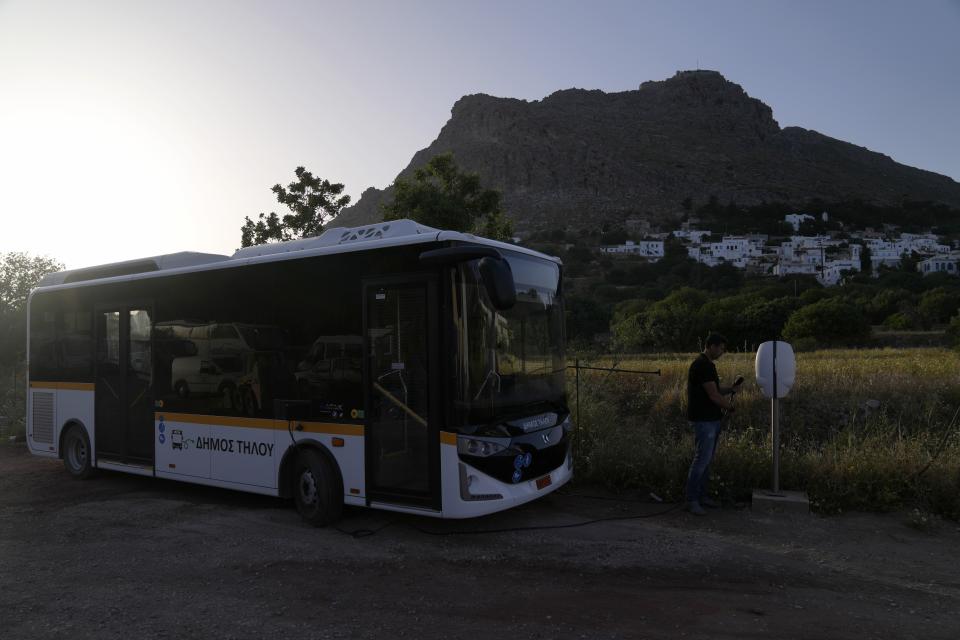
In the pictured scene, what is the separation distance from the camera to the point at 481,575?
591cm

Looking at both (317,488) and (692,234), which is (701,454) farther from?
(692,234)

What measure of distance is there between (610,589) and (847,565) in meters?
2.34

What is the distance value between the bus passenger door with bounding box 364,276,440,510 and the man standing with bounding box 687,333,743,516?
10.2ft

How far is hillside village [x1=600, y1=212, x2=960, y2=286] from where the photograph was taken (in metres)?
95.9

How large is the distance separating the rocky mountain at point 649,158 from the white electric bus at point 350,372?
335 ft

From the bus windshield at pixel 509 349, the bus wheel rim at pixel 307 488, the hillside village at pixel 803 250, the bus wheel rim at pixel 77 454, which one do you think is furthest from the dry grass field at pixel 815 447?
the hillside village at pixel 803 250

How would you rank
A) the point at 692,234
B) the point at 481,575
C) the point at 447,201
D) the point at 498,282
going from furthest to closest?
1. the point at 692,234
2. the point at 447,201
3. the point at 498,282
4. the point at 481,575

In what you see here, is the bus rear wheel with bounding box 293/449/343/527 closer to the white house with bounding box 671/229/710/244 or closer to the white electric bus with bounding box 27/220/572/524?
the white electric bus with bounding box 27/220/572/524

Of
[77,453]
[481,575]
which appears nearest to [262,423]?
[481,575]

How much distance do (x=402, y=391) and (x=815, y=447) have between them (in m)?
6.61

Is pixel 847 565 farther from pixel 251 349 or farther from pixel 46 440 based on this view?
pixel 46 440

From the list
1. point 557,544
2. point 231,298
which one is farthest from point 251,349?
point 557,544

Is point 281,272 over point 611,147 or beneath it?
beneath

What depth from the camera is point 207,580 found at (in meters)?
5.91
